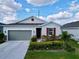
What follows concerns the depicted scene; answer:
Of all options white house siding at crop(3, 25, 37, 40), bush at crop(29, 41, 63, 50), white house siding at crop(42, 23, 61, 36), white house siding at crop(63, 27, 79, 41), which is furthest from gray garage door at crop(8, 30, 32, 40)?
bush at crop(29, 41, 63, 50)

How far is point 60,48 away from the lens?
21.0 metres

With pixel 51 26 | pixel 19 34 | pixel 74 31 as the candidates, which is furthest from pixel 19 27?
pixel 74 31

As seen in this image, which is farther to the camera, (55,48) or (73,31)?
(73,31)

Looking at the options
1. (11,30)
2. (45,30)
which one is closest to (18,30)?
(11,30)

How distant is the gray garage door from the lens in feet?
114

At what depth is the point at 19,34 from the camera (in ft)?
115

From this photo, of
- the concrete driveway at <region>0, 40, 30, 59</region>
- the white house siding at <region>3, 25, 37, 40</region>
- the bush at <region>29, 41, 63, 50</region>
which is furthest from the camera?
the white house siding at <region>3, 25, 37, 40</region>

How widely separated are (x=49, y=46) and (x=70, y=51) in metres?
3.02

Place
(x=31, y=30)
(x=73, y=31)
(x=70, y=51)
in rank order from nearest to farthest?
(x=70, y=51) < (x=73, y=31) < (x=31, y=30)

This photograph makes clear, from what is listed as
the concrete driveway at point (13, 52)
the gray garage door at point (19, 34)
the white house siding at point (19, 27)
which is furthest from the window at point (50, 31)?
the concrete driveway at point (13, 52)

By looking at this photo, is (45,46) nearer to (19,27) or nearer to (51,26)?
(51,26)

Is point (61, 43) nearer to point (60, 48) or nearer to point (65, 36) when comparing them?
point (60, 48)

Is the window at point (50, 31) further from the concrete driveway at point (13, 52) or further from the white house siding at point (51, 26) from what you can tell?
the concrete driveway at point (13, 52)

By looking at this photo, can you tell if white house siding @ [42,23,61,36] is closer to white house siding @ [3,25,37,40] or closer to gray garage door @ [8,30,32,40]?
white house siding @ [3,25,37,40]
